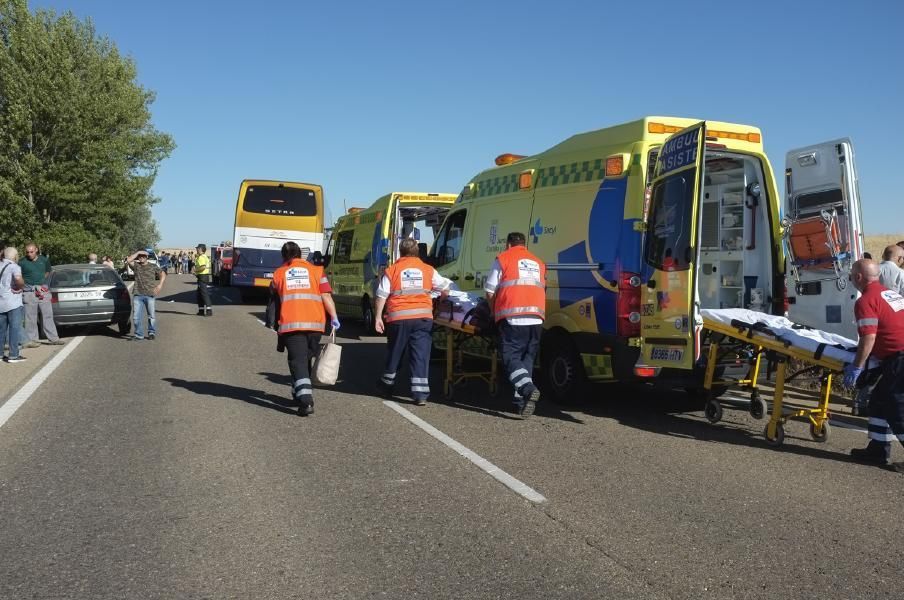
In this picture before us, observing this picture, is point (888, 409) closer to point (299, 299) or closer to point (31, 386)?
point (299, 299)

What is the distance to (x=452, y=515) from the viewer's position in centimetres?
474

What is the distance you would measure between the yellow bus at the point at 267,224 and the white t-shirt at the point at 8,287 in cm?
1244

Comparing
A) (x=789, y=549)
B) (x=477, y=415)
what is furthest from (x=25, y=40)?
(x=789, y=549)

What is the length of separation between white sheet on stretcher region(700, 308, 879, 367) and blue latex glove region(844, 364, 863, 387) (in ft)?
0.32

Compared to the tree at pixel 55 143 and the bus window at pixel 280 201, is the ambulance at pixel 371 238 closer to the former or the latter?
the bus window at pixel 280 201

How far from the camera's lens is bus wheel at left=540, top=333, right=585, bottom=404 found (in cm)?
807

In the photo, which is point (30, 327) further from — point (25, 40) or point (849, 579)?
point (25, 40)

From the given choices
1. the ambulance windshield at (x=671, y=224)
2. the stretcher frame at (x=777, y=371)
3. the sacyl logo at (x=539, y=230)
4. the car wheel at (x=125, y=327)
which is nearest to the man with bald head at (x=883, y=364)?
the stretcher frame at (x=777, y=371)

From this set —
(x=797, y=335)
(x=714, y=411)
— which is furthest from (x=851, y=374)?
(x=714, y=411)

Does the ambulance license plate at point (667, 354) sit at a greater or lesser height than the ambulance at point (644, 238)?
lesser

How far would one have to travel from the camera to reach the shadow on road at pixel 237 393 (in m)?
8.33

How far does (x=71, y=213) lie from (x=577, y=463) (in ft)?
99.4

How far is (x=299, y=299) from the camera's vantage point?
777 cm

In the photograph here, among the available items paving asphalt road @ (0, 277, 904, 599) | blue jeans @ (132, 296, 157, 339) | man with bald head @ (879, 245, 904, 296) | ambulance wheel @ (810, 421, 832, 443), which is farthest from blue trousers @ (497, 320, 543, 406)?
blue jeans @ (132, 296, 157, 339)
